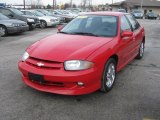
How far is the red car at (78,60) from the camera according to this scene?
4.44 meters

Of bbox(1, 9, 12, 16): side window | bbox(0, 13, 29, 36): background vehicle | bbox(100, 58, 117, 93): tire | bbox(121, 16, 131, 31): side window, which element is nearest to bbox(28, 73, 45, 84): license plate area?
bbox(100, 58, 117, 93): tire

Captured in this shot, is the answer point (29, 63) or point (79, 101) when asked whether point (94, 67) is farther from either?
point (29, 63)

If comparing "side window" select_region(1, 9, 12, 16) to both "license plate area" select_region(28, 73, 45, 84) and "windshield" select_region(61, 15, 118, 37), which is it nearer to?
"windshield" select_region(61, 15, 118, 37)

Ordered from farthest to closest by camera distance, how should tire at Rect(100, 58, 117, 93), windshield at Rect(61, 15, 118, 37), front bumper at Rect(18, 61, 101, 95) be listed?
windshield at Rect(61, 15, 118, 37) < tire at Rect(100, 58, 117, 93) < front bumper at Rect(18, 61, 101, 95)

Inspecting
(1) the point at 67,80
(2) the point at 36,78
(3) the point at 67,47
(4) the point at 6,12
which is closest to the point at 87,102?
(1) the point at 67,80

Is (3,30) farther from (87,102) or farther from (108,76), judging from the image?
(87,102)

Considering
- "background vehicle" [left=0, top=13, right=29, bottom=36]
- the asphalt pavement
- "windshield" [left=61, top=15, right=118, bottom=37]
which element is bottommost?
the asphalt pavement

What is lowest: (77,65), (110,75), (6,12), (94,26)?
(110,75)

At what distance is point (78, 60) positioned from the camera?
4.50 metres

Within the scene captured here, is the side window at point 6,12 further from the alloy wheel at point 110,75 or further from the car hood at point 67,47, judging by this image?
the alloy wheel at point 110,75

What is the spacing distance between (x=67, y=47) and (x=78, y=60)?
1.84ft

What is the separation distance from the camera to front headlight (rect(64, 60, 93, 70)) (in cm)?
445

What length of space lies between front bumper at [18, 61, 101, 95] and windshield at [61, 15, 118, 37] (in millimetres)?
1452

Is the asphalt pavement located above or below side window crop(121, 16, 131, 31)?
below
